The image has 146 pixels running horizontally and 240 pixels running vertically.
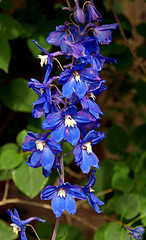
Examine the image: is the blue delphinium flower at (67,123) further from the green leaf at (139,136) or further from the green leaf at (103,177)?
the green leaf at (139,136)

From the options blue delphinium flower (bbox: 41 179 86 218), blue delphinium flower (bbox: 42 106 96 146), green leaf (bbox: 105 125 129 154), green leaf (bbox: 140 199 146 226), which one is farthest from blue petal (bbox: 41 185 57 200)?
green leaf (bbox: 105 125 129 154)

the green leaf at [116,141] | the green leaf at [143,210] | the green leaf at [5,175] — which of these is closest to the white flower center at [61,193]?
the green leaf at [143,210]

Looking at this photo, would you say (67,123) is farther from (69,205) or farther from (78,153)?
(69,205)

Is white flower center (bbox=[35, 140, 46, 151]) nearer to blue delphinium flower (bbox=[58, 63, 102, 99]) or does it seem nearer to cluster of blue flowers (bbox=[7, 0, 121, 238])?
cluster of blue flowers (bbox=[7, 0, 121, 238])

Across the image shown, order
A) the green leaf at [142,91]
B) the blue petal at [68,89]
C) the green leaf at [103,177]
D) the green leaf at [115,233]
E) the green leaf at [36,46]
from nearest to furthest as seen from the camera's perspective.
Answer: the blue petal at [68,89], the green leaf at [115,233], the green leaf at [36,46], the green leaf at [103,177], the green leaf at [142,91]

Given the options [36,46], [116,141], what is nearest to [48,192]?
[36,46]

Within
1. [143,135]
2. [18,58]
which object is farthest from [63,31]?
[143,135]
